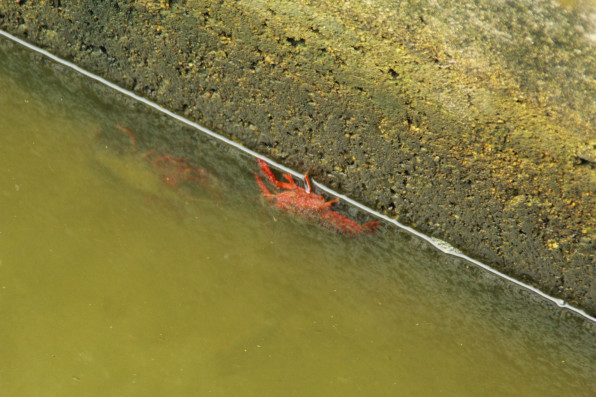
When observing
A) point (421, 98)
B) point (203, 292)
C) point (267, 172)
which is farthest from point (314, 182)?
point (203, 292)

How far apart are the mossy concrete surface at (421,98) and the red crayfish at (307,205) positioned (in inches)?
4.6

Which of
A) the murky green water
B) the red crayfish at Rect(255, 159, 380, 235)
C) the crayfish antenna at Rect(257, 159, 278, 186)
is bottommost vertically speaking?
the murky green water

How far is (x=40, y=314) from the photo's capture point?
6.60 feet

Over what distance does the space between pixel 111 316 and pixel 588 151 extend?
94.2 inches

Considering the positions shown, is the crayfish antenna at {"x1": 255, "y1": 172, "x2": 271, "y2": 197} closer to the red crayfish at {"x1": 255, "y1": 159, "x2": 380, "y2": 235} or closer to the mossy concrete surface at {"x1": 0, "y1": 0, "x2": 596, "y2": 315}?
the red crayfish at {"x1": 255, "y1": 159, "x2": 380, "y2": 235}

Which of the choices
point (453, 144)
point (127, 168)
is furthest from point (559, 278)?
point (127, 168)

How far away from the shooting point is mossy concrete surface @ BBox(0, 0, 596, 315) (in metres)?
2.22

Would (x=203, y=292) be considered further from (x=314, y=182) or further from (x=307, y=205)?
(x=314, y=182)

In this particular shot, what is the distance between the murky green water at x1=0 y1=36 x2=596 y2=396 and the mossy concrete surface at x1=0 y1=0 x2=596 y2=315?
0.73 feet

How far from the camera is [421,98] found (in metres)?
2.28

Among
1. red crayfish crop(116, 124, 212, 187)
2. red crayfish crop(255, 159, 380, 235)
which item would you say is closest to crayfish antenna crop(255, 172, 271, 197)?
red crayfish crop(255, 159, 380, 235)

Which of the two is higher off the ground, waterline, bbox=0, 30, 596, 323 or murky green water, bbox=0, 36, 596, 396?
waterline, bbox=0, 30, 596, 323

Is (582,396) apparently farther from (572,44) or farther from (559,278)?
(572,44)

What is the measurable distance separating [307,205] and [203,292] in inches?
28.6
